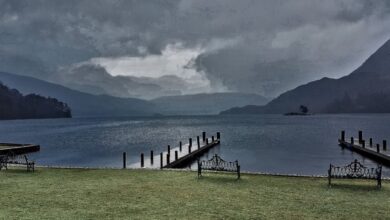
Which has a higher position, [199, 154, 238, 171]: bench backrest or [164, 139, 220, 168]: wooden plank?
[199, 154, 238, 171]: bench backrest

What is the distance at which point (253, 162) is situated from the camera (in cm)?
4984

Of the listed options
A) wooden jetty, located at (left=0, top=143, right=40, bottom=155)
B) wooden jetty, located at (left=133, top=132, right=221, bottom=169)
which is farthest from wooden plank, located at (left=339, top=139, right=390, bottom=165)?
wooden jetty, located at (left=0, top=143, right=40, bottom=155)

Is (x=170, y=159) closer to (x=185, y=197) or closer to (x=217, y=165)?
(x=217, y=165)

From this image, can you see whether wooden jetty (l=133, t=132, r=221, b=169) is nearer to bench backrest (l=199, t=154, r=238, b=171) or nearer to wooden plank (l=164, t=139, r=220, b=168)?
wooden plank (l=164, t=139, r=220, b=168)

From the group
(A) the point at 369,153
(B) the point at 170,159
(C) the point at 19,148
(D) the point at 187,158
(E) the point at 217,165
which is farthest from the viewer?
(C) the point at 19,148

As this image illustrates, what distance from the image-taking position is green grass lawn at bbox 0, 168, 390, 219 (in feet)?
44.2

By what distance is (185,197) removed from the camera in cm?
1612

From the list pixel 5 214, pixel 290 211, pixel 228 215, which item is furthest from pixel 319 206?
pixel 5 214

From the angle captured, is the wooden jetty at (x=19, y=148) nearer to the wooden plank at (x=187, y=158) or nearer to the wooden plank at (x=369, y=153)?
the wooden plank at (x=187, y=158)

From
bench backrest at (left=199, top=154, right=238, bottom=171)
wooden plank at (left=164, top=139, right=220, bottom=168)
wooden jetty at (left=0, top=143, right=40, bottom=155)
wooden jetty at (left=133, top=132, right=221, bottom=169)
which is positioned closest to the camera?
bench backrest at (left=199, top=154, right=238, bottom=171)

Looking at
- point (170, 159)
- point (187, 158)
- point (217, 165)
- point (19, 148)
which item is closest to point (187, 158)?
point (187, 158)

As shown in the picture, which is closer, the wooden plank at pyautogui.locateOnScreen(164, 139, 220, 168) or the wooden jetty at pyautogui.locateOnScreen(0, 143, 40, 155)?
the wooden plank at pyautogui.locateOnScreen(164, 139, 220, 168)

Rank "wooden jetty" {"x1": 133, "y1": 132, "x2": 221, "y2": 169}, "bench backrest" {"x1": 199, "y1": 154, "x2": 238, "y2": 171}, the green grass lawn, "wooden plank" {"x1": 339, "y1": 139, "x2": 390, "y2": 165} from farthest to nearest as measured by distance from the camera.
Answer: "wooden plank" {"x1": 339, "y1": 139, "x2": 390, "y2": 165}, "wooden jetty" {"x1": 133, "y1": 132, "x2": 221, "y2": 169}, "bench backrest" {"x1": 199, "y1": 154, "x2": 238, "y2": 171}, the green grass lawn

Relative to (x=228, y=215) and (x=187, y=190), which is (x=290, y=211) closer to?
(x=228, y=215)
